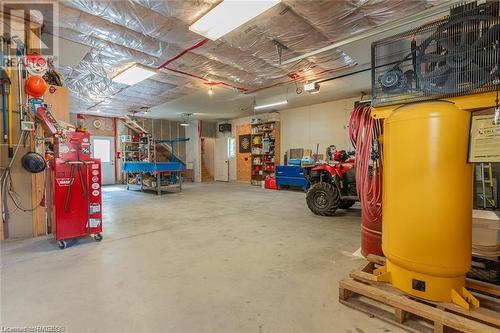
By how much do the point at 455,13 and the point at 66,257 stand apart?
4.15m

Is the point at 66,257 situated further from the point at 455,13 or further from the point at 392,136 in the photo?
the point at 455,13

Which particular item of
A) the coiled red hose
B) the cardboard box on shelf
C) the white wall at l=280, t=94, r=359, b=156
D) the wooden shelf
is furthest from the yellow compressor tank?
the wooden shelf

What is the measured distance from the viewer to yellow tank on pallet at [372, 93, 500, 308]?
5.00ft

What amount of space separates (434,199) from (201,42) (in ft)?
11.7

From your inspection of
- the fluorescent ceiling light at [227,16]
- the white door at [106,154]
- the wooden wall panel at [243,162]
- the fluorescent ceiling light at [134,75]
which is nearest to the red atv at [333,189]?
the fluorescent ceiling light at [227,16]

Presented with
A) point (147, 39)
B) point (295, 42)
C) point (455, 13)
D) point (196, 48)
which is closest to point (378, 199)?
point (455, 13)

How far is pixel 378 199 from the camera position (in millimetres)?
2465

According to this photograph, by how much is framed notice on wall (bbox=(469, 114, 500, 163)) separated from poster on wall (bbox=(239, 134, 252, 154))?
937 cm

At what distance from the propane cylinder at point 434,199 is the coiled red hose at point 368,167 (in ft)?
2.06

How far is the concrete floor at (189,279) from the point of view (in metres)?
1.65

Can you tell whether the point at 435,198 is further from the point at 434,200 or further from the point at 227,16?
the point at 227,16

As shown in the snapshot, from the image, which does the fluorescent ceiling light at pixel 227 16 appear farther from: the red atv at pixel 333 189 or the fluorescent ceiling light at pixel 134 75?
the red atv at pixel 333 189

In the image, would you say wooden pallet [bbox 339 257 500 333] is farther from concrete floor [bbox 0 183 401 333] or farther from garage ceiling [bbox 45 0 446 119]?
garage ceiling [bbox 45 0 446 119]

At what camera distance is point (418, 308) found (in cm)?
150
